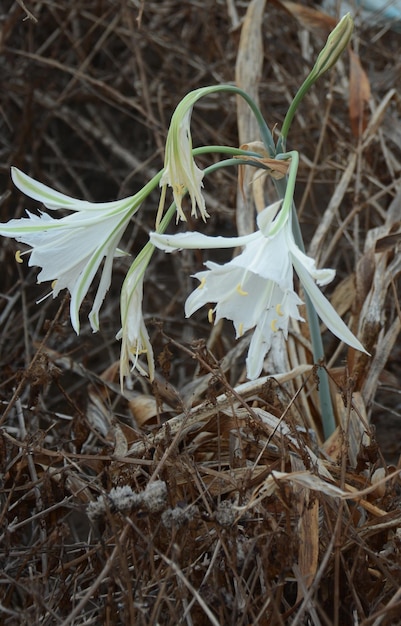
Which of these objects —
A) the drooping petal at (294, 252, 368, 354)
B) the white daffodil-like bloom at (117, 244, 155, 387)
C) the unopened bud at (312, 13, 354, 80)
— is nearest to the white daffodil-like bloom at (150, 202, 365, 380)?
the drooping petal at (294, 252, 368, 354)

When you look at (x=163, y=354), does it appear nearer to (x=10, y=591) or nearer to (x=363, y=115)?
(x=10, y=591)

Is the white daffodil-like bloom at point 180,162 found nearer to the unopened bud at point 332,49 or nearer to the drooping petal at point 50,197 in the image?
the drooping petal at point 50,197

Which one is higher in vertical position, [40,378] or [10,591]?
[40,378]

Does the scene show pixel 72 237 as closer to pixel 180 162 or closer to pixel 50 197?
pixel 50 197

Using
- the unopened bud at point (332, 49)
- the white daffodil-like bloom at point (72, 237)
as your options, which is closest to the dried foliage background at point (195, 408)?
the white daffodil-like bloom at point (72, 237)

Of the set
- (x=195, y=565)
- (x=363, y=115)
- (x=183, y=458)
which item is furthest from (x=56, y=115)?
(x=195, y=565)

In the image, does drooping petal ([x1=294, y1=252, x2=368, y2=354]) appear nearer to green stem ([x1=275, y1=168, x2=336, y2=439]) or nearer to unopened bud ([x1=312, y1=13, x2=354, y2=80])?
green stem ([x1=275, y1=168, x2=336, y2=439])
